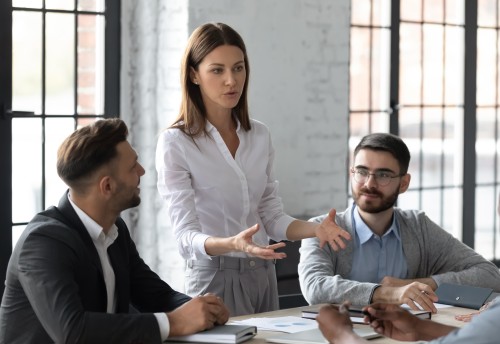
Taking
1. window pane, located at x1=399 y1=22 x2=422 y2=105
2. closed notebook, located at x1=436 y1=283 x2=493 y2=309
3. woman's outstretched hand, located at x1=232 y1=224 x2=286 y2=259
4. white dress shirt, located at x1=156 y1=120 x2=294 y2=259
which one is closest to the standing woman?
white dress shirt, located at x1=156 y1=120 x2=294 y2=259

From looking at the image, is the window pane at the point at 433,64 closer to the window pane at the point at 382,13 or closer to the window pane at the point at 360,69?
the window pane at the point at 382,13

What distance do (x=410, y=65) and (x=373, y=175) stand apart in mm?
2745

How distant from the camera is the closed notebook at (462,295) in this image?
136 inches

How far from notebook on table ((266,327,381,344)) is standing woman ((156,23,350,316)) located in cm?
49

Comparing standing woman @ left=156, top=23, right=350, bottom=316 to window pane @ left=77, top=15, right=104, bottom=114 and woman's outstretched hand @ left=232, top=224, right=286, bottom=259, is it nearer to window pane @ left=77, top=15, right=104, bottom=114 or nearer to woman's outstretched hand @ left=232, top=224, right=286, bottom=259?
woman's outstretched hand @ left=232, top=224, right=286, bottom=259

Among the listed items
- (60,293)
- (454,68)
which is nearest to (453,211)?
(454,68)

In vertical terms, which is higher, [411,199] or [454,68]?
[454,68]

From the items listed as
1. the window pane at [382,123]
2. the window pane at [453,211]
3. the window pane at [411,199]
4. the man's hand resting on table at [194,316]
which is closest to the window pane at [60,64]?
the window pane at [382,123]

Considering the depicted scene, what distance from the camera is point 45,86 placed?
4.80 metres

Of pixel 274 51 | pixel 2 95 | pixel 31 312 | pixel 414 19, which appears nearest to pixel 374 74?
pixel 414 19

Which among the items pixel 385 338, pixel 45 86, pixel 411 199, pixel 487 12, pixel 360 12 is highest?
pixel 487 12

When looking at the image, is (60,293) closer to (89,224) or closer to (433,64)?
(89,224)

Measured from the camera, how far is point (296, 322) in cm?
313

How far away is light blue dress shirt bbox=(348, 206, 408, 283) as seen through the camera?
372 centimetres
